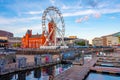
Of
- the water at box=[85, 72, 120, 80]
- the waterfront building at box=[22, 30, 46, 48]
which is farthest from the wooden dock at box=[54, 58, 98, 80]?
the waterfront building at box=[22, 30, 46, 48]

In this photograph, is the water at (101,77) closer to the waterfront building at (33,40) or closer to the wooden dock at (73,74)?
the wooden dock at (73,74)

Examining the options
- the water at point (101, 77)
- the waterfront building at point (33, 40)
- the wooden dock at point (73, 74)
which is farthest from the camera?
the waterfront building at point (33, 40)

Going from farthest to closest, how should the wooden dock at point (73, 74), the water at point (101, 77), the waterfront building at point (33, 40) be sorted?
the waterfront building at point (33, 40), the water at point (101, 77), the wooden dock at point (73, 74)

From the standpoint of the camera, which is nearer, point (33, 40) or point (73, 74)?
point (73, 74)

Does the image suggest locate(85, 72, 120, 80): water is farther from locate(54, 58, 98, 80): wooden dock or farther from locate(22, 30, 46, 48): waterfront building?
locate(22, 30, 46, 48): waterfront building

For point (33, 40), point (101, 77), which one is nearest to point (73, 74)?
point (101, 77)

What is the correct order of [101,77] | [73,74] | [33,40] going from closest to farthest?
[73,74]
[101,77]
[33,40]

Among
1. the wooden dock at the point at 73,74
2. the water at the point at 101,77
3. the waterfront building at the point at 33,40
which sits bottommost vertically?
the water at the point at 101,77

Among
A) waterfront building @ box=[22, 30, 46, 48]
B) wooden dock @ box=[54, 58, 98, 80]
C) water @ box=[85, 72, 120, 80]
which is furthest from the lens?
waterfront building @ box=[22, 30, 46, 48]

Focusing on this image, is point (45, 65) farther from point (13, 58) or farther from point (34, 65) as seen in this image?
point (13, 58)

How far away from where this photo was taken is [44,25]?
9056 cm

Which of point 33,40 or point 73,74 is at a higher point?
point 33,40

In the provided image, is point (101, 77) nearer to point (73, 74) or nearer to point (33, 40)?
point (73, 74)

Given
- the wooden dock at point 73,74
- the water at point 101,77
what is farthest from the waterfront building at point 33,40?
the wooden dock at point 73,74
